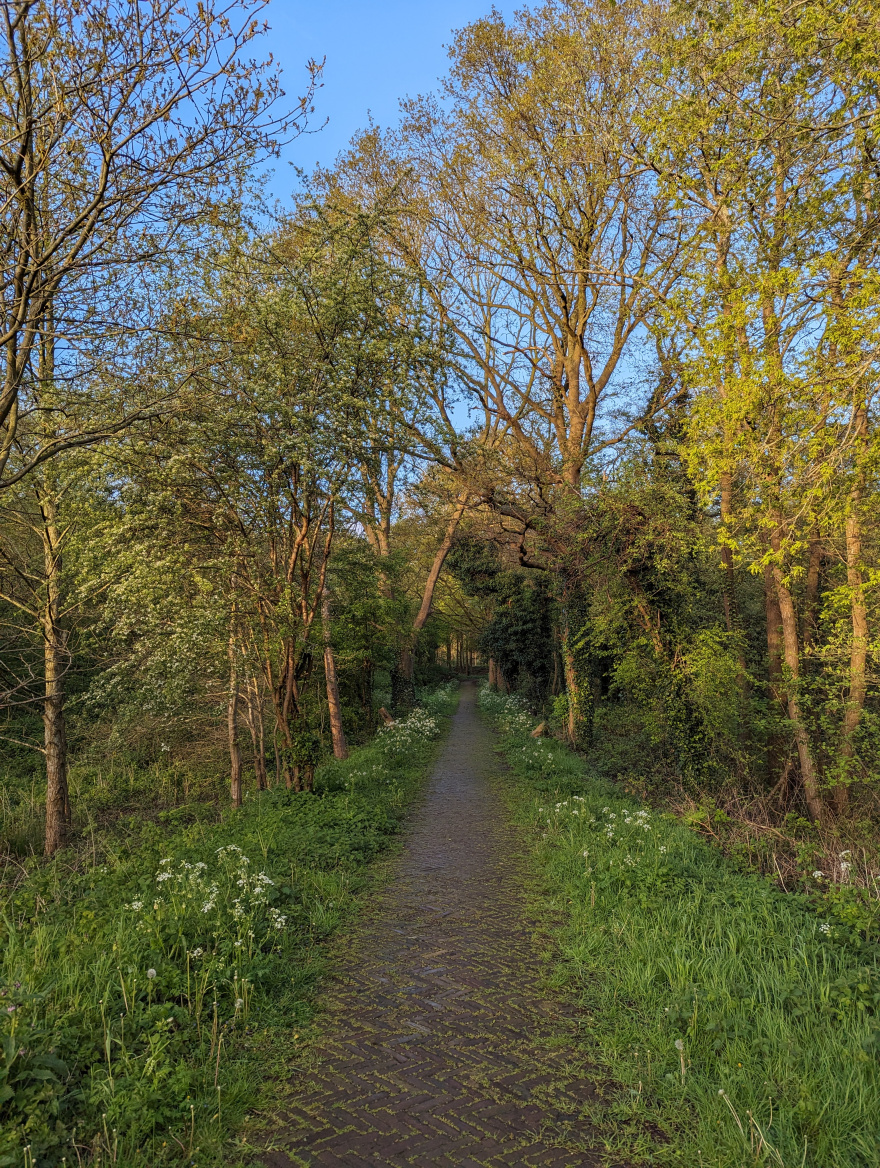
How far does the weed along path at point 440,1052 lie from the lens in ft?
9.84

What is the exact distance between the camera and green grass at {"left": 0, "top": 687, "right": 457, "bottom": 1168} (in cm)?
287

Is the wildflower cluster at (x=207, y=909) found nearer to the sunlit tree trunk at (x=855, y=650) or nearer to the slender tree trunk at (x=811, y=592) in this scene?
the sunlit tree trunk at (x=855, y=650)

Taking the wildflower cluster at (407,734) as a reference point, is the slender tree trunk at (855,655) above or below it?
above

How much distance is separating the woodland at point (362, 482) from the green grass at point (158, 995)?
1.3 inches

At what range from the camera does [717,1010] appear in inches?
149

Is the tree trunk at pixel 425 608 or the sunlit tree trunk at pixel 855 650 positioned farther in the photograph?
the tree trunk at pixel 425 608

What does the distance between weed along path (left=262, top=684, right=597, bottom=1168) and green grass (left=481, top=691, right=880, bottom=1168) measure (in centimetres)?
34

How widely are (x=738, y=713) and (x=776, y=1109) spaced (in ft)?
29.7

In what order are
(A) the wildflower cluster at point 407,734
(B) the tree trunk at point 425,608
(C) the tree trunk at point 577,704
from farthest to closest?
(B) the tree trunk at point 425,608, (C) the tree trunk at point 577,704, (A) the wildflower cluster at point 407,734

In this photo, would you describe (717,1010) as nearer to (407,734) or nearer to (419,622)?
(407,734)

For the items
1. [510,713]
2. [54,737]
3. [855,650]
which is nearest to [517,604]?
[510,713]

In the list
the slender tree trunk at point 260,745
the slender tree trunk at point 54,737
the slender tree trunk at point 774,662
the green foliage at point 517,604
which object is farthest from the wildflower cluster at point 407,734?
the slender tree trunk at point 774,662

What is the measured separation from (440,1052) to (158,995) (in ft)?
5.92

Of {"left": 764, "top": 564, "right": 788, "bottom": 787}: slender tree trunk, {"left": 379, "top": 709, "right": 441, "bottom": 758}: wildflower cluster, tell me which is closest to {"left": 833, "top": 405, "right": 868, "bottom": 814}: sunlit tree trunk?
{"left": 764, "top": 564, "right": 788, "bottom": 787}: slender tree trunk
